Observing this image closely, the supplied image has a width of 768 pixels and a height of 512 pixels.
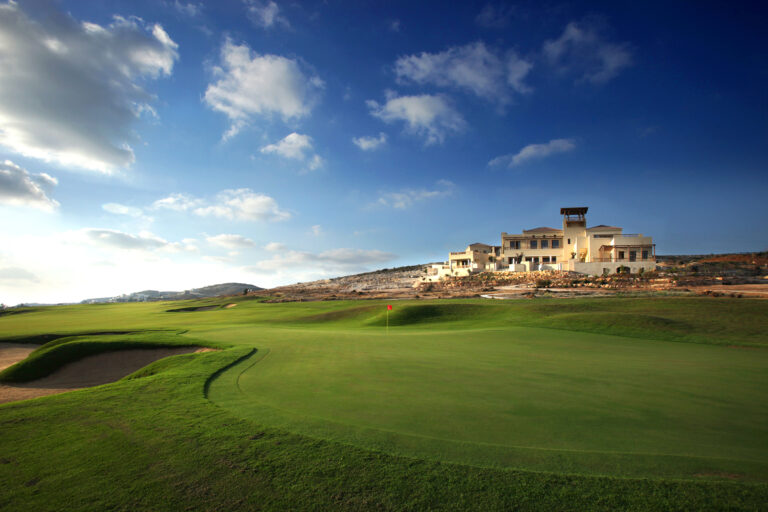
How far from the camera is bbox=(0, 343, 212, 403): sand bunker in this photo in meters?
13.3

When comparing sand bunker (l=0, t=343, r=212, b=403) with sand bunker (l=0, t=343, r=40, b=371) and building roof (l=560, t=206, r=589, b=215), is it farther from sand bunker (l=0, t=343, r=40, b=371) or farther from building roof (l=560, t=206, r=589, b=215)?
building roof (l=560, t=206, r=589, b=215)

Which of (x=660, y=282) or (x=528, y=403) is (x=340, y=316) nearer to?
(x=528, y=403)

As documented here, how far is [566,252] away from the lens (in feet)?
200

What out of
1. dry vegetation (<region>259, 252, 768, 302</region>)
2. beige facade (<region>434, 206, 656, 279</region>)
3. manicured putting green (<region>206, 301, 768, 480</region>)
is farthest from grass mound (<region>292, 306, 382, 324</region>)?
beige facade (<region>434, 206, 656, 279</region>)

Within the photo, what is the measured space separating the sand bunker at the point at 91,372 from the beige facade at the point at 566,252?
5051 cm

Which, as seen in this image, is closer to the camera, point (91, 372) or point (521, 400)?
point (521, 400)

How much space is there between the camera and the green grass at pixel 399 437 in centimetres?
382

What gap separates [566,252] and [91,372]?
210 feet

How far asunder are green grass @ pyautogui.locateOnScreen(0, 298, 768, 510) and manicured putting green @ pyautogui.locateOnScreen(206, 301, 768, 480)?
4cm

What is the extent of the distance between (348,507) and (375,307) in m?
28.5

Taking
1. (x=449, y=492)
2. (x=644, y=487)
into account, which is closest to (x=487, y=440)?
(x=449, y=492)

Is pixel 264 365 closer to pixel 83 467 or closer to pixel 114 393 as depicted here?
pixel 114 393

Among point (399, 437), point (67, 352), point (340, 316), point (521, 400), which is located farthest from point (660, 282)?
point (67, 352)

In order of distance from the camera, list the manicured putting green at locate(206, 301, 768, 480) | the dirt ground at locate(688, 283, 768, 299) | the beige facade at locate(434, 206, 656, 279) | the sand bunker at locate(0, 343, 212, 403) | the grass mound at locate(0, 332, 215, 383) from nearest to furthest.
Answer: the manicured putting green at locate(206, 301, 768, 480) → the sand bunker at locate(0, 343, 212, 403) → the grass mound at locate(0, 332, 215, 383) → the dirt ground at locate(688, 283, 768, 299) → the beige facade at locate(434, 206, 656, 279)
